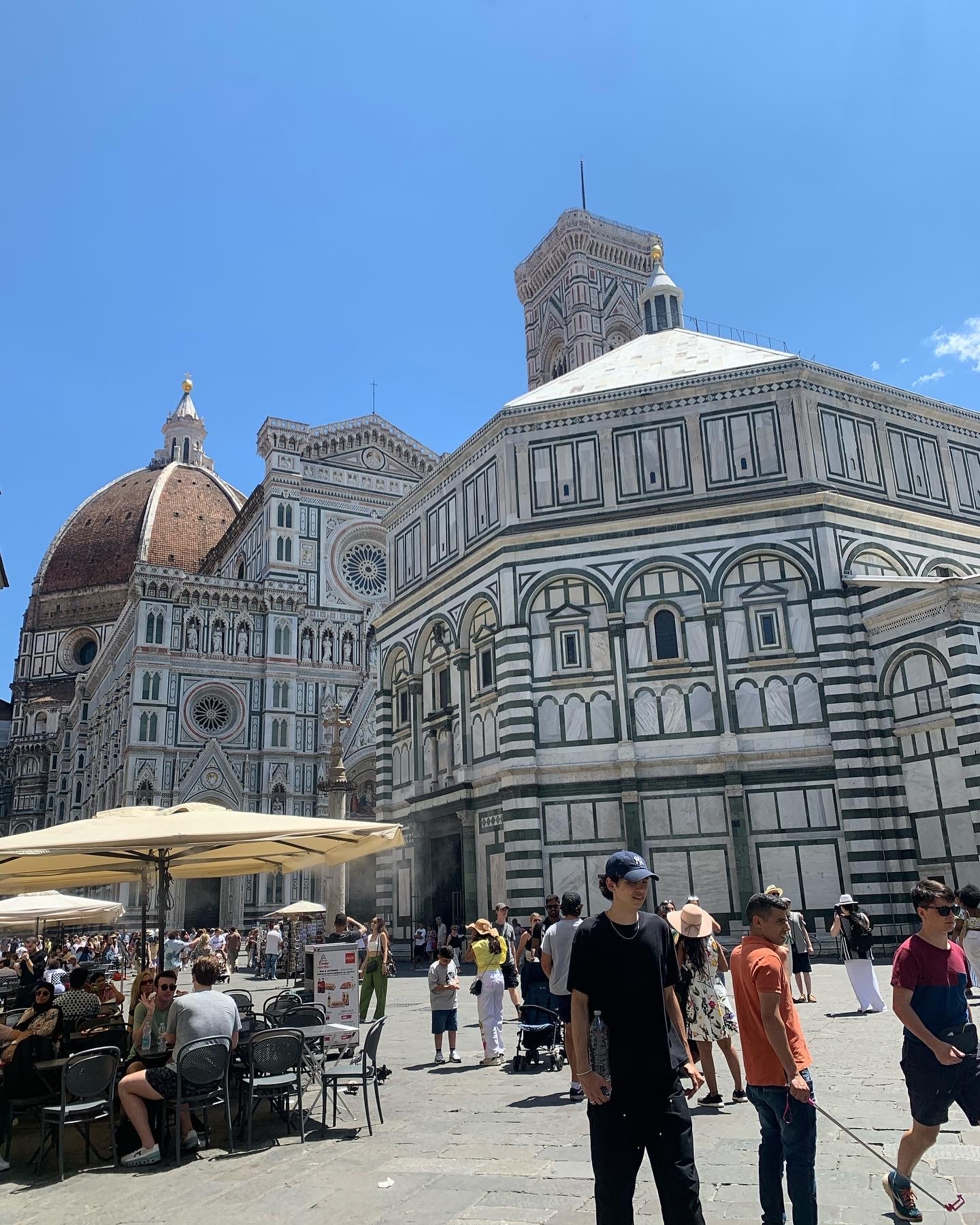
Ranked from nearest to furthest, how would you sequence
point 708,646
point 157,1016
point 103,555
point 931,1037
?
point 931,1037, point 157,1016, point 708,646, point 103,555

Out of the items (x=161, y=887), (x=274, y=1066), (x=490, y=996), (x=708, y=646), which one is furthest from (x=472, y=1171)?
(x=708, y=646)

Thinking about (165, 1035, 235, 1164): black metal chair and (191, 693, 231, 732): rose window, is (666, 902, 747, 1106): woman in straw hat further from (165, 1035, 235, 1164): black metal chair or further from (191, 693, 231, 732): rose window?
(191, 693, 231, 732): rose window

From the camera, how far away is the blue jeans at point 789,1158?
4453 mm

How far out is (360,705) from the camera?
158 feet

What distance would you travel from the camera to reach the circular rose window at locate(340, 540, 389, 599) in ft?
177

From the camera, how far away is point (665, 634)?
23.1 m

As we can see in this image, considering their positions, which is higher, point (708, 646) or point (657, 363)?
point (657, 363)

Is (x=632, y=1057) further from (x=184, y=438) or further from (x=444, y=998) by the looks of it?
(x=184, y=438)

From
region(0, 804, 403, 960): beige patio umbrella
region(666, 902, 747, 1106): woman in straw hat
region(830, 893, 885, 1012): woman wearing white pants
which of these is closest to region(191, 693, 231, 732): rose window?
region(0, 804, 403, 960): beige patio umbrella

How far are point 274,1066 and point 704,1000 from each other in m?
3.33

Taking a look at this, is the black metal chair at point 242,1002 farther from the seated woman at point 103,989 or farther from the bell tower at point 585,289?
the bell tower at point 585,289

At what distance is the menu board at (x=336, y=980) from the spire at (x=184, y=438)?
9529cm

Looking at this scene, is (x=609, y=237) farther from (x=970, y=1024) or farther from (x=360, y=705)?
(x=970, y=1024)

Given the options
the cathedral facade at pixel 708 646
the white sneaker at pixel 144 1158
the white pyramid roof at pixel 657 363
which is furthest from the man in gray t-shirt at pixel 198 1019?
the white pyramid roof at pixel 657 363
